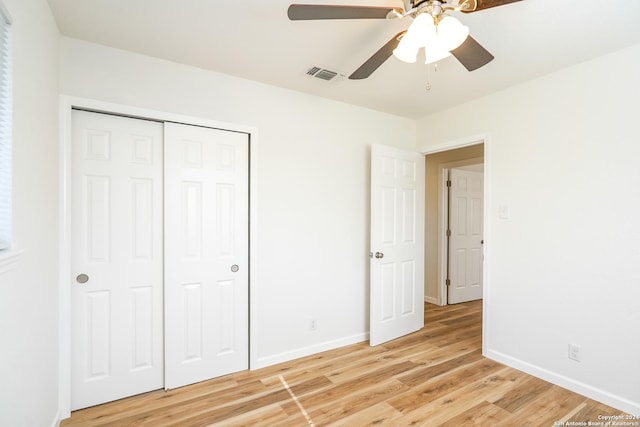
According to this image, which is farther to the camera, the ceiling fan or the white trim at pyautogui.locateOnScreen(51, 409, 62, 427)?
the white trim at pyautogui.locateOnScreen(51, 409, 62, 427)

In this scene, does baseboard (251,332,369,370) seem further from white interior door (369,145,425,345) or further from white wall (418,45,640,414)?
white wall (418,45,640,414)

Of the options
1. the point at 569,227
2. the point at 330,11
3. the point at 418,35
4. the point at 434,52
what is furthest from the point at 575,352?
the point at 330,11

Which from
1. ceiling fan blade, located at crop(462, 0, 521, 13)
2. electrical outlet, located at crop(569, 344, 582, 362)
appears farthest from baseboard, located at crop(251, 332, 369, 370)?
ceiling fan blade, located at crop(462, 0, 521, 13)

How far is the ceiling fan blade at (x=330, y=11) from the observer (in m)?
1.33

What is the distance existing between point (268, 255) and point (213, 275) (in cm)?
48

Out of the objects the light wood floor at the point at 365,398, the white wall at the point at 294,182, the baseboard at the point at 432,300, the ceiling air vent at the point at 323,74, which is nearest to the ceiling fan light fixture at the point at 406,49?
the ceiling air vent at the point at 323,74

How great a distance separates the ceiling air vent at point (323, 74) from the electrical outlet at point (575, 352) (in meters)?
2.74

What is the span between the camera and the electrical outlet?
7.52 feet

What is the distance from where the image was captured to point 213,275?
8.12 feet

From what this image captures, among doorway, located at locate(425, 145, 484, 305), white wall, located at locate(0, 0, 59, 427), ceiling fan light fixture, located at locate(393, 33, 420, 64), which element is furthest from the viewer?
doorway, located at locate(425, 145, 484, 305)

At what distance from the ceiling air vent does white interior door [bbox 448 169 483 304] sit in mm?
2817

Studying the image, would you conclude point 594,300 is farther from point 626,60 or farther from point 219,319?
point 219,319

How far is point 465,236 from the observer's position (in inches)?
187

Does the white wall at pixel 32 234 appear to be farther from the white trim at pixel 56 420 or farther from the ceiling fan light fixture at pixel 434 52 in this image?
the ceiling fan light fixture at pixel 434 52
